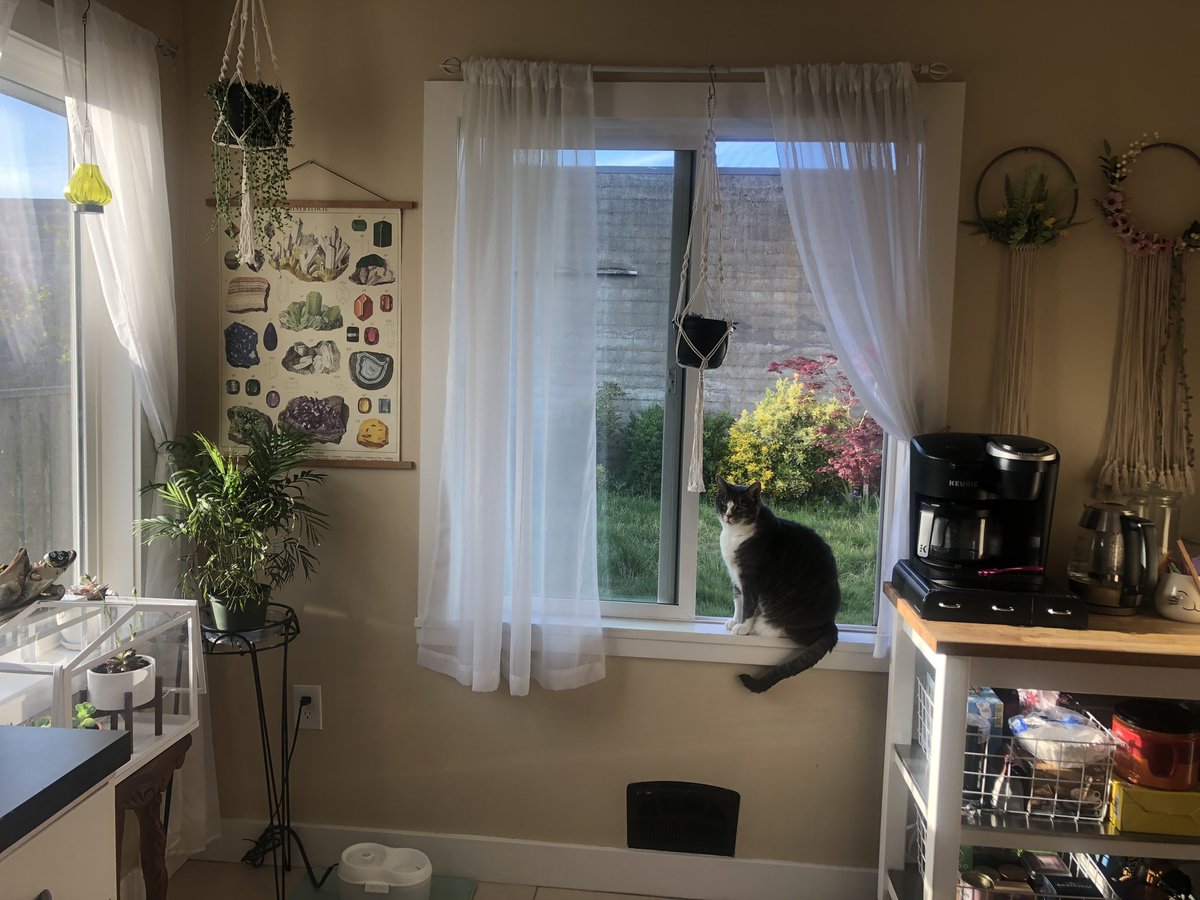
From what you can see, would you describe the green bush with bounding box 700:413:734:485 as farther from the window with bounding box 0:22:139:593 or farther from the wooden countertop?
the window with bounding box 0:22:139:593

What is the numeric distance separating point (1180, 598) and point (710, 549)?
1.07 metres

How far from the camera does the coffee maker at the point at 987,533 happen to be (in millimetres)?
1893

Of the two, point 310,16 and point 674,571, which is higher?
point 310,16

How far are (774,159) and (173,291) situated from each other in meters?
1.54

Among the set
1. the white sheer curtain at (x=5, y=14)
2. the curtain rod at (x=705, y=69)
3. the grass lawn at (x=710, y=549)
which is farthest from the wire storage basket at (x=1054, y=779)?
the white sheer curtain at (x=5, y=14)

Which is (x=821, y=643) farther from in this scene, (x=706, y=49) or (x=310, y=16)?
(x=310, y=16)

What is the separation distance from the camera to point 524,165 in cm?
225

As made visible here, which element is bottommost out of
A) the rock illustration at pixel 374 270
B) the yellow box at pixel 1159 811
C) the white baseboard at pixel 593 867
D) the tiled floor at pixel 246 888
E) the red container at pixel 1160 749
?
the tiled floor at pixel 246 888

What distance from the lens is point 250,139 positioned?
2.13 meters

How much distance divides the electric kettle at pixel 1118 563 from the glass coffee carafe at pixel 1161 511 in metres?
0.08

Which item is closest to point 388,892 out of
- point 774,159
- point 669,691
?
point 669,691

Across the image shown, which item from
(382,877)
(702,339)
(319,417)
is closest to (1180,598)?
(702,339)

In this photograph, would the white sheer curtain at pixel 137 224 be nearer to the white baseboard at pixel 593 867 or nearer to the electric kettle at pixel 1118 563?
the white baseboard at pixel 593 867

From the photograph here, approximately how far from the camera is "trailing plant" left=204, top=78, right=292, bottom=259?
2.10m
